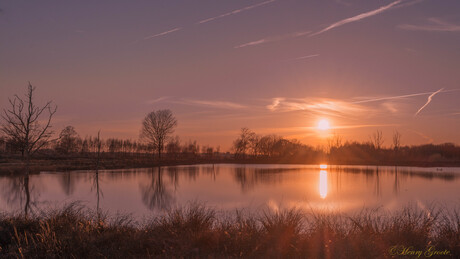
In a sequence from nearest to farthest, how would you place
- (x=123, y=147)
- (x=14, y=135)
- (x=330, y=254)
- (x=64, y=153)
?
(x=330, y=254), (x=14, y=135), (x=64, y=153), (x=123, y=147)

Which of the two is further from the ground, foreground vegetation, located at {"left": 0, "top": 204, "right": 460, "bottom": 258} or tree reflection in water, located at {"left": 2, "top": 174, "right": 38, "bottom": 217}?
foreground vegetation, located at {"left": 0, "top": 204, "right": 460, "bottom": 258}

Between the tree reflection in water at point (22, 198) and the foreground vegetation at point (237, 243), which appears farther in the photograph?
the tree reflection in water at point (22, 198)

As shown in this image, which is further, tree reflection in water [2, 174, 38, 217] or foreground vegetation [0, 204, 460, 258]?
tree reflection in water [2, 174, 38, 217]

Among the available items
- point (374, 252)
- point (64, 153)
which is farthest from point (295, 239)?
point (64, 153)

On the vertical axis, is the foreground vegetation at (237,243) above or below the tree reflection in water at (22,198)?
→ above

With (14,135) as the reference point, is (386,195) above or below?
below

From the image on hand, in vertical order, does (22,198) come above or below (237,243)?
below

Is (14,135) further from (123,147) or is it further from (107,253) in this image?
(123,147)

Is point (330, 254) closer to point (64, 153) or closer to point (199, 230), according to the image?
point (199, 230)

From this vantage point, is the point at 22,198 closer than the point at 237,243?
No

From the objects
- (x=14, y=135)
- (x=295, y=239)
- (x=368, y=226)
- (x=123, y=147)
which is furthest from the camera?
(x=123, y=147)

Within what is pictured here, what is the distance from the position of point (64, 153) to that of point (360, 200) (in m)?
61.4

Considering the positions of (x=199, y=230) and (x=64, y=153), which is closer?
(x=199, y=230)

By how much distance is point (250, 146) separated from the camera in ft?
255
